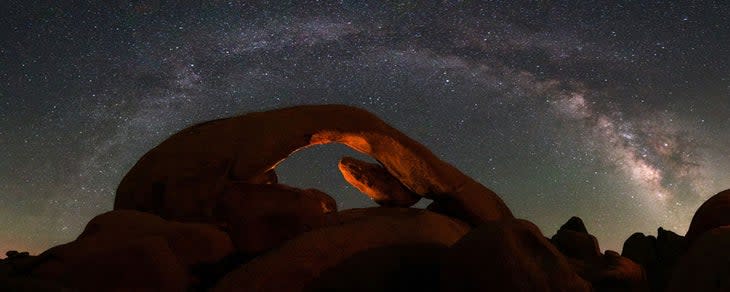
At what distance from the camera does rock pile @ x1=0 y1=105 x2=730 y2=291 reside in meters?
4.84

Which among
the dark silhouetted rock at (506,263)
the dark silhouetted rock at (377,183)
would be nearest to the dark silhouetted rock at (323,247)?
the dark silhouetted rock at (506,263)

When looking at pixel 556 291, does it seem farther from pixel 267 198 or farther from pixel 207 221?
pixel 207 221

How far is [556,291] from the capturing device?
4711 mm

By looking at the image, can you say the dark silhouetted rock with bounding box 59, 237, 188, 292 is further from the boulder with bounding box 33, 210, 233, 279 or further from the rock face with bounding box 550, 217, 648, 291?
the rock face with bounding box 550, 217, 648, 291

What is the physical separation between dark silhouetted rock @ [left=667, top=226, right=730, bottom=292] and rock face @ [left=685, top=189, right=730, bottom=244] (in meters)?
1.68

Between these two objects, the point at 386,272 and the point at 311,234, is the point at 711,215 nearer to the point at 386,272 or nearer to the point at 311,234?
the point at 386,272

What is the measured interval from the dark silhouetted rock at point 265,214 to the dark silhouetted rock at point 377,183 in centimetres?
230

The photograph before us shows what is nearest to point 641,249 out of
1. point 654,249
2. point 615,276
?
point 654,249

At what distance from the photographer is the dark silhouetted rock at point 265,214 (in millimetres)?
6406

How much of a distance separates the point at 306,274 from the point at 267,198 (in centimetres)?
166

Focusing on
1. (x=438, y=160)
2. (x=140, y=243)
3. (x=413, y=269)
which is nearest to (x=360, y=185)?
(x=438, y=160)

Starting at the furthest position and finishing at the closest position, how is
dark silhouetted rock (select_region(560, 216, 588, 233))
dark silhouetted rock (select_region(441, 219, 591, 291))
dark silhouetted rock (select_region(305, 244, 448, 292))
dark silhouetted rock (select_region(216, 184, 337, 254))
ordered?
dark silhouetted rock (select_region(560, 216, 588, 233)) → dark silhouetted rock (select_region(216, 184, 337, 254)) → dark silhouetted rock (select_region(305, 244, 448, 292)) → dark silhouetted rock (select_region(441, 219, 591, 291))

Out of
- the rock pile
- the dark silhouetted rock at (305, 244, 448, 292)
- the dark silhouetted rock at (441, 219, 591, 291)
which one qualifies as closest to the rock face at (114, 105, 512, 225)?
the rock pile

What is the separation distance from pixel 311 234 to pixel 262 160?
2151 mm
